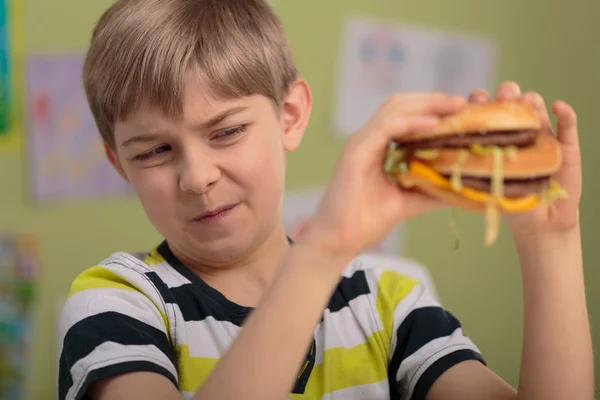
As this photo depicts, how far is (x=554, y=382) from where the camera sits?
1.02 m

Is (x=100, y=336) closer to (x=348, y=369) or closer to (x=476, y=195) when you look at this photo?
(x=348, y=369)

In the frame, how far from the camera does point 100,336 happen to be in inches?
37.6

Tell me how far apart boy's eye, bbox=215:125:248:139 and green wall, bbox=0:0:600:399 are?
1041mm

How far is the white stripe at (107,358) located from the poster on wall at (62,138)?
1113 millimetres

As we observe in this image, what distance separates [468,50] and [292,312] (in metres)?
1.86

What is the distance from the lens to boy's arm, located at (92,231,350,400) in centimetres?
79

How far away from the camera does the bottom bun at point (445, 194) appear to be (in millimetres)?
858

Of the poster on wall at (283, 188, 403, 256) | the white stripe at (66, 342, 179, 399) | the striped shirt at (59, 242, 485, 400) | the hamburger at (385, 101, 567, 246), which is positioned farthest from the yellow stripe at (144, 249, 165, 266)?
the poster on wall at (283, 188, 403, 256)

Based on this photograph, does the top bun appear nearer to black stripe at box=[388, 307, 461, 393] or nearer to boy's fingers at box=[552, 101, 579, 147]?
boy's fingers at box=[552, 101, 579, 147]

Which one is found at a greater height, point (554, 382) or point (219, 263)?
point (219, 263)

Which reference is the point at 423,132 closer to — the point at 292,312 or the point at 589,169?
the point at 292,312

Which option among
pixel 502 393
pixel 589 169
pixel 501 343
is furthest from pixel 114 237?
pixel 589 169

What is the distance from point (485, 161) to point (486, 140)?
0.11 feet

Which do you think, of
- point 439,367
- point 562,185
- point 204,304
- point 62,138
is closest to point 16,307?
point 62,138
